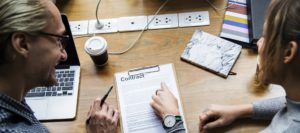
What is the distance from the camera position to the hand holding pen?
42.9 inches

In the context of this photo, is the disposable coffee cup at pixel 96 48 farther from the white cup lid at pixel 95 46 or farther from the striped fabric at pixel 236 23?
the striped fabric at pixel 236 23

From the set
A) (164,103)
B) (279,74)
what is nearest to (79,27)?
(164,103)

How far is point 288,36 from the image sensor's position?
0.81 m

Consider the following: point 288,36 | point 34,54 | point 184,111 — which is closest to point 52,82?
point 34,54

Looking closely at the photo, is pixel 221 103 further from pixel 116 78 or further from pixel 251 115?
pixel 116 78

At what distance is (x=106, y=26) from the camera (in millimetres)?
1320

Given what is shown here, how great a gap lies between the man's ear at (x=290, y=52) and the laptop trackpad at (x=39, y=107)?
0.73 m

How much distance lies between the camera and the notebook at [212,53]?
46.4 inches

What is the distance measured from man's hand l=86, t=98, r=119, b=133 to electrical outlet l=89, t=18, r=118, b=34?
0.32 meters

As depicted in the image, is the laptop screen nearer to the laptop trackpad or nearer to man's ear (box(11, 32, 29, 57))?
the laptop trackpad

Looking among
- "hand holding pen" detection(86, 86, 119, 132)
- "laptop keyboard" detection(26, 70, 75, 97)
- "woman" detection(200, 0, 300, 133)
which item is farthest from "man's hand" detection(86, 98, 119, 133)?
"woman" detection(200, 0, 300, 133)

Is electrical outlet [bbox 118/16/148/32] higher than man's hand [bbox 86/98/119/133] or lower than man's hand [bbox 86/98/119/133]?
higher

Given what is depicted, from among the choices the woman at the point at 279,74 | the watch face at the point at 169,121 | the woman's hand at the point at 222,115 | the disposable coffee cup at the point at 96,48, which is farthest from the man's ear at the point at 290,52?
the disposable coffee cup at the point at 96,48

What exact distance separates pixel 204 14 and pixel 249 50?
0.71 ft
